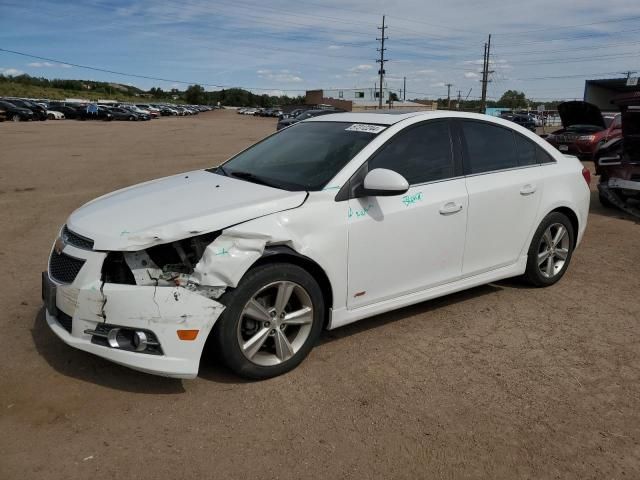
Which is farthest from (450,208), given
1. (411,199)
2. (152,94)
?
(152,94)

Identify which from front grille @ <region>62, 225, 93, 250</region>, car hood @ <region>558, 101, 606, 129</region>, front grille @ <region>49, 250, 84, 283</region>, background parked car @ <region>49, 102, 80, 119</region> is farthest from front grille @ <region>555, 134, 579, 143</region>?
background parked car @ <region>49, 102, 80, 119</region>

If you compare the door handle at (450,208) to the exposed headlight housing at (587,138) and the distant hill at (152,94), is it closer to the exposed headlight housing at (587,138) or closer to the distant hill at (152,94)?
the exposed headlight housing at (587,138)

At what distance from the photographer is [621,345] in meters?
4.14

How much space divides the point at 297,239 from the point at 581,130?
1596 cm

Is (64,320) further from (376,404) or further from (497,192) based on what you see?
(497,192)

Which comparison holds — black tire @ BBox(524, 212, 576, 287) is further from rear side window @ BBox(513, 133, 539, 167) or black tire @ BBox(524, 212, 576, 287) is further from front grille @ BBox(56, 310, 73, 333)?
front grille @ BBox(56, 310, 73, 333)

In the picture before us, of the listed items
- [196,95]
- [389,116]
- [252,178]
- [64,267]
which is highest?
[196,95]

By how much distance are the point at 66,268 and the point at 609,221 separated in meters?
7.97

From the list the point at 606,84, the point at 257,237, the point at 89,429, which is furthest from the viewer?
the point at 606,84

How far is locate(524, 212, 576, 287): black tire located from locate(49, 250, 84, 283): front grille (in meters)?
3.80

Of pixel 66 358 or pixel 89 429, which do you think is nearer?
pixel 89 429

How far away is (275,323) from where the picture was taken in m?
3.49

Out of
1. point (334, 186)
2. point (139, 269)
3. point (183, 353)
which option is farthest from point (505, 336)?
point (139, 269)

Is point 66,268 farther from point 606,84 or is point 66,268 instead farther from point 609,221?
point 606,84
